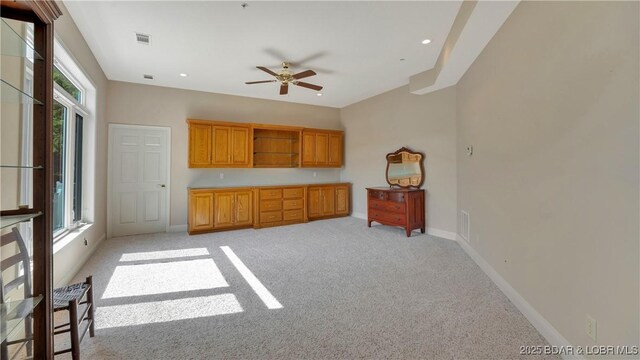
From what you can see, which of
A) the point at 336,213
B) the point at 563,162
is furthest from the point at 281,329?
the point at 336,213

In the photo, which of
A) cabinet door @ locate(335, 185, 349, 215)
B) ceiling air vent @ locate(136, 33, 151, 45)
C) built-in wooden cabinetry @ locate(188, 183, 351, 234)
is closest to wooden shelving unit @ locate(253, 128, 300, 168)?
built-in wooden cabinetry @ locate(188, 183, 351, 234)

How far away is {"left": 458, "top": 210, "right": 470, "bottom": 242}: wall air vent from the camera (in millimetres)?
3920

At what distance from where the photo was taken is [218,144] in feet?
17.6

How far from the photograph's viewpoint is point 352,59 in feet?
13.2

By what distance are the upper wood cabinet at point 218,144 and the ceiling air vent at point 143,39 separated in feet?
5.75

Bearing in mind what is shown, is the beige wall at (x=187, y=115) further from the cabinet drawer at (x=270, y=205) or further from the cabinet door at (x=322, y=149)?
the cabinet drawer at (x=270, y=205)

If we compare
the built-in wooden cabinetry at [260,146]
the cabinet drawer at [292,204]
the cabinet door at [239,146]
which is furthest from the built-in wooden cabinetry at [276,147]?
the cabinet drawer at [292,204]

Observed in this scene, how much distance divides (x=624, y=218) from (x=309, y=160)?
5.38 m

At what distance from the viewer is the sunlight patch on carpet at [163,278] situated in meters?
2.70

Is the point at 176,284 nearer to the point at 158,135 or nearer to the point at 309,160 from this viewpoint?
the point at 158,135

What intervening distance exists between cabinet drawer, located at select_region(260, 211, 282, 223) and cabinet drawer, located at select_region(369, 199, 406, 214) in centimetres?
198

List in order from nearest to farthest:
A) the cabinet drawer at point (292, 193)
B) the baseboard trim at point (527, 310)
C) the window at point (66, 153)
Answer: the baseboard trim at point (527, 310) < the window at point (66, 153) < the cabinet drawer at point (292, 193)

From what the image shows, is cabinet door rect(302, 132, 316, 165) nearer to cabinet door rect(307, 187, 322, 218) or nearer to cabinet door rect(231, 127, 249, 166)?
cabinet door rect(307, 187, 322, 218)

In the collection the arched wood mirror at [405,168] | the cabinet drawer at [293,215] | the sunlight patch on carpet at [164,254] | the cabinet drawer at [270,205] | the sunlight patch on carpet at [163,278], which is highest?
the arched wood mirror at [405,168]
